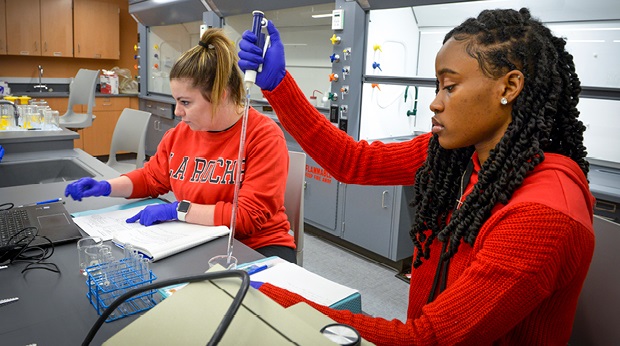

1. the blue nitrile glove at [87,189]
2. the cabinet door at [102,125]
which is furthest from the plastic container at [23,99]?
the cabinet door at [102,125]

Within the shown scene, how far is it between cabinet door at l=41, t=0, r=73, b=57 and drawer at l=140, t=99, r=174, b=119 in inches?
43.1

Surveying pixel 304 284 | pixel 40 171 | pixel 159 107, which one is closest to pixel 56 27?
pixel 159 107

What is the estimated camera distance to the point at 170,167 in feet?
5.40

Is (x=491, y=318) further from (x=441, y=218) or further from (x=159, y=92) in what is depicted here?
(x=159, y=92)

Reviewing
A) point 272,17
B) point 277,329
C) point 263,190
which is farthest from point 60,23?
point 277,329

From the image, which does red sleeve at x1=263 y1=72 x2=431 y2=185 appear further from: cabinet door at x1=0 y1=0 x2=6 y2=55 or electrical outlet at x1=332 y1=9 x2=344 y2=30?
cabinet door at x1=0 y1=0 x2=6 y2=55

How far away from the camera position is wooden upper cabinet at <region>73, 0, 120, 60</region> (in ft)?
18.2

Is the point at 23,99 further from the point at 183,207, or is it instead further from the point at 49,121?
the point at 183,207

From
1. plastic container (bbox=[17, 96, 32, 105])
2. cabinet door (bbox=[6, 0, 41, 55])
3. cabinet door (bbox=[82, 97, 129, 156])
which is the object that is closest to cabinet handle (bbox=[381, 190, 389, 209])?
plastic container (bbox=[17, 96, 32, 105])

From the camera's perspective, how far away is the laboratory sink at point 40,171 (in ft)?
7.35

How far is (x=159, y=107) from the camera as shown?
516 centimetres

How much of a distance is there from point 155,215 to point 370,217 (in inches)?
66.4

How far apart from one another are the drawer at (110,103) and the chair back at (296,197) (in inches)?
176

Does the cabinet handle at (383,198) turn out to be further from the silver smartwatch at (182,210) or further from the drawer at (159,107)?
the drawer at (159,107)
